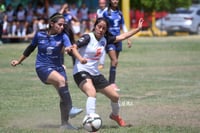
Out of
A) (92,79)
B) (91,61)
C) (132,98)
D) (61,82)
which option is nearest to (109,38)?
(91,61)

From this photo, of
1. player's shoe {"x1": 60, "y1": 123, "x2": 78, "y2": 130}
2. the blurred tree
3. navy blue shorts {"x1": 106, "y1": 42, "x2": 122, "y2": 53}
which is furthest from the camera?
the blurred tree

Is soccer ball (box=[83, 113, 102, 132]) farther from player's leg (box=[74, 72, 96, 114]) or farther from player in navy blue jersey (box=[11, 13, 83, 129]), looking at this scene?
player in navy blue jersey (box=[11, 13, 83, 129])

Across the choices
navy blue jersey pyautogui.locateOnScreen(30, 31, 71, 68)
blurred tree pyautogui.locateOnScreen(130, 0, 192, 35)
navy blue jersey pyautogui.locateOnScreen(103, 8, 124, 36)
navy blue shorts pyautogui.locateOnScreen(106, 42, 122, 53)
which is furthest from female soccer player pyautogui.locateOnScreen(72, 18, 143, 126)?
blurred tree pyautogui.locateOnScreen(130, 0, 192, 35)

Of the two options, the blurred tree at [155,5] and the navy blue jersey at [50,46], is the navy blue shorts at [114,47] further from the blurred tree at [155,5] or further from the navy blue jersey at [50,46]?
the blurred tree at [155,5]

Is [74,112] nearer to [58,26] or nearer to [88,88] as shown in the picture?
[88,88]

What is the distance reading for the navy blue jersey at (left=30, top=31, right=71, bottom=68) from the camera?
9766mm

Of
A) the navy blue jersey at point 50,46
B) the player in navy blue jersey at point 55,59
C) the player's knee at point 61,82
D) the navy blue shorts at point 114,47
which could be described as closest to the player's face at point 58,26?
the player in navy blue jersey at point 55,59

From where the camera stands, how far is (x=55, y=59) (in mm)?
9836

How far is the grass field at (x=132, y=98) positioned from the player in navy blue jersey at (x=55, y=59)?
392mm

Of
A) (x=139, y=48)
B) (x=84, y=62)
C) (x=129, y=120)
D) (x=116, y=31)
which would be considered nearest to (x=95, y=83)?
(x=84, y=62)

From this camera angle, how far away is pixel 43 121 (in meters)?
10.5

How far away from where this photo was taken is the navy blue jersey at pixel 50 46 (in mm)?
9766

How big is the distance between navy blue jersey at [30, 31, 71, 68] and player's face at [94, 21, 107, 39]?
1.50 ft

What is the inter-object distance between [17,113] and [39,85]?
166 inches
